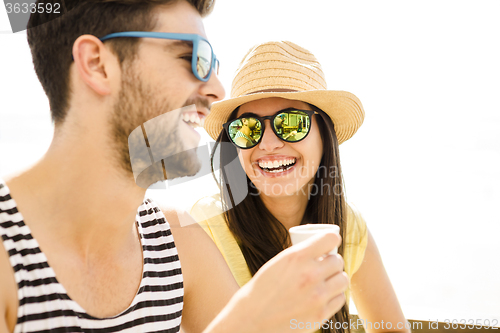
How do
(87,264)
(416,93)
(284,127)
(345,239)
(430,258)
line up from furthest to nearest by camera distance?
(416,93) → (430,258) → (345,239) → (284,127) → (87,264)

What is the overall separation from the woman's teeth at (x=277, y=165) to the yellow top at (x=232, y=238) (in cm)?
40

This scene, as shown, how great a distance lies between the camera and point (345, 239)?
2.26 m

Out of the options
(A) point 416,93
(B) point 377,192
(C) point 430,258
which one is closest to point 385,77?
(A) point 416,93

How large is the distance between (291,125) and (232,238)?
30.4 inches

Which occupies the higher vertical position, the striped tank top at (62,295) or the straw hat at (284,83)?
the straw hat at (284,83)

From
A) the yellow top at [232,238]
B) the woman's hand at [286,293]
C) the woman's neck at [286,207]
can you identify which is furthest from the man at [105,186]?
the woman's neck at [286,207]

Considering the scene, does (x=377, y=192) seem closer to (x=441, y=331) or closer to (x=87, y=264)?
(x=441, y=331)

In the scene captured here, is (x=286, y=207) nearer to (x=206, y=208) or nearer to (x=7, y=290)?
(x=206, y=208)

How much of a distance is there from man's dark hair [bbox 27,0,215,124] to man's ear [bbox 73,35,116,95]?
0.03m

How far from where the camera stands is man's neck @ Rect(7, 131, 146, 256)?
1.04m

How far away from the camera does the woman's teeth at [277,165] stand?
2.10 meters

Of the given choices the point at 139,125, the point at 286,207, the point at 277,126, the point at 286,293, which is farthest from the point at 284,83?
the point at 286,293

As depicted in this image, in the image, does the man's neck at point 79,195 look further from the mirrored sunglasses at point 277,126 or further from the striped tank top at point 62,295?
the mirrored sunglasses at point 277,126

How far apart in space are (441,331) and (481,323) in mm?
252
